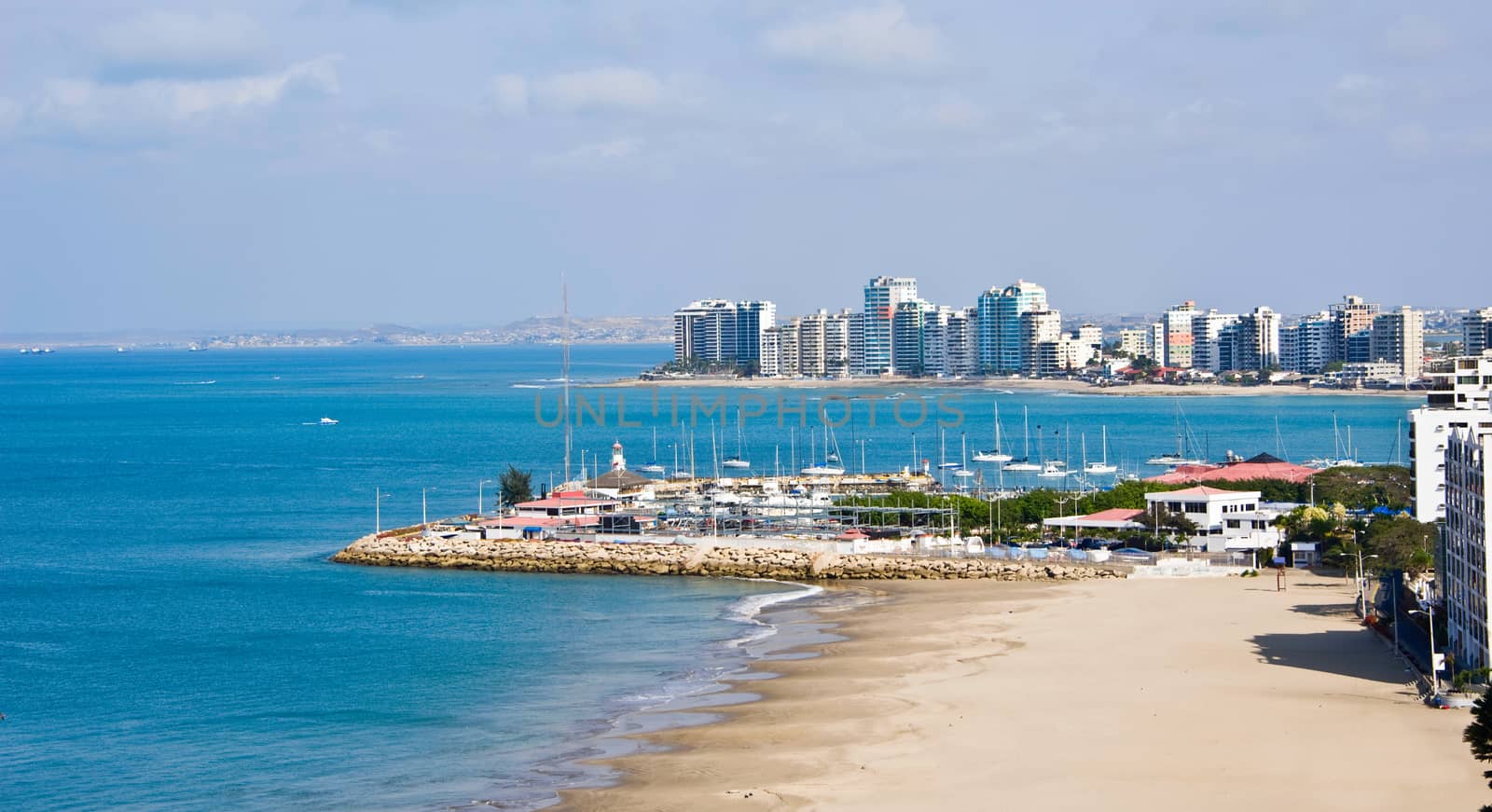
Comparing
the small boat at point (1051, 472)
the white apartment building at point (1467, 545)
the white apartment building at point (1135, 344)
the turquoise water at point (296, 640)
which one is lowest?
the small boat at point (1051, 472)

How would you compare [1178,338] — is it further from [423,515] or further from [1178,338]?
[423,515]

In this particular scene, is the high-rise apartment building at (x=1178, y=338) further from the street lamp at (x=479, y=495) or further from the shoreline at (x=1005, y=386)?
the street lamp at (x=479, y=495)

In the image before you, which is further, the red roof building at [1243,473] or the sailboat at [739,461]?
the sailboat at [739,461]

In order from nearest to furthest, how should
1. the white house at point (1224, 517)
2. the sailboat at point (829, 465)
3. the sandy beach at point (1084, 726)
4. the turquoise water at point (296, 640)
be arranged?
Answer: the sandy beach at point (1084, 726)
the turquoise water at point (296, 640)
the white house at point (1224, 517)
the sailboat at point (829, 465)

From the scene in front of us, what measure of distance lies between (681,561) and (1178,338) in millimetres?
147543

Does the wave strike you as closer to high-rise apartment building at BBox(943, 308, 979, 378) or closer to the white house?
the white house

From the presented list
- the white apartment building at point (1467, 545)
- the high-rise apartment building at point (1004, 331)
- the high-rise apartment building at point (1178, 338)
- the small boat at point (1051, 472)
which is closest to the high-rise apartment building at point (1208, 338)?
the high-rise apartment building at point (1178, 338)

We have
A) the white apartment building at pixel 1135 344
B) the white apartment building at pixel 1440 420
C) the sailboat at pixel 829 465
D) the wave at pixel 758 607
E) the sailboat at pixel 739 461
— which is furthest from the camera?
the white apartment building at pixel 1135 344

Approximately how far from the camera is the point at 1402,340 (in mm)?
140750

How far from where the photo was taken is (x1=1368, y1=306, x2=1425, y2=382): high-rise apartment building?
5454 inches

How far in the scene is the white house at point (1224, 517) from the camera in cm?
3750

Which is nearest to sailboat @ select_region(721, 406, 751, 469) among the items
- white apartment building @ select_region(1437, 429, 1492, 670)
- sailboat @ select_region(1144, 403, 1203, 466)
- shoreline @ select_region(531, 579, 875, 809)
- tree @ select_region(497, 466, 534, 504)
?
sailboat @ select_region(1144, 403, 1203, 466)

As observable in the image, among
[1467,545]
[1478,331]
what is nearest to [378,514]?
[1467,545]

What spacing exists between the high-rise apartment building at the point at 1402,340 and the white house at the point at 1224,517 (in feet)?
349
